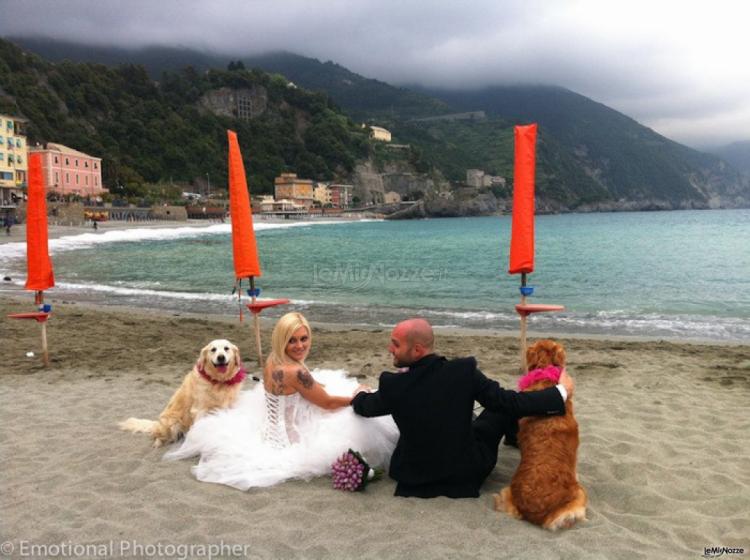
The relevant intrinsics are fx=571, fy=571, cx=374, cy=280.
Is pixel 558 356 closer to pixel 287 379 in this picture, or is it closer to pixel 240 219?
pixel 287 379

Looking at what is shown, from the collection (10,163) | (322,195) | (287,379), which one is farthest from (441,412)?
(322,195)

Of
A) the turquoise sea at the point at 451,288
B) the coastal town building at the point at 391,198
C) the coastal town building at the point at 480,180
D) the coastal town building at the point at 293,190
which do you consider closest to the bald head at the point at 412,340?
the turquoise sea at the point at 451,288

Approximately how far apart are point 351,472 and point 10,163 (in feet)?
224

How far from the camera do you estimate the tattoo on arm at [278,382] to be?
4.53 meters

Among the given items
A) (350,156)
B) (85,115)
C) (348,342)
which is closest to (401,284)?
(348,342)

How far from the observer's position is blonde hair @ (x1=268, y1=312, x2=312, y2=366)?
4.33m

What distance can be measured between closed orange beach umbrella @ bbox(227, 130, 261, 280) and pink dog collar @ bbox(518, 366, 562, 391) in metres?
3.67

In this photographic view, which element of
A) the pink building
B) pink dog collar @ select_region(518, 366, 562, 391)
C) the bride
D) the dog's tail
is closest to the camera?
pink dog collar @ select_region(518, 366, 562, 391)

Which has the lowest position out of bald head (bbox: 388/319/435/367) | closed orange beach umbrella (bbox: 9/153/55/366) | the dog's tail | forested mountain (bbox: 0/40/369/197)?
the dog's tail

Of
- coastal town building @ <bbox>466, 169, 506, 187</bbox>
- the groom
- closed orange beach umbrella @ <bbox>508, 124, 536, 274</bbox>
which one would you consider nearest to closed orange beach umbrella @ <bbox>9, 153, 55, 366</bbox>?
the groom

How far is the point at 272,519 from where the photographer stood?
3.89 m

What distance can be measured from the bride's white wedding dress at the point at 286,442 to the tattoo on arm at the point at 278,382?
2.2 inches

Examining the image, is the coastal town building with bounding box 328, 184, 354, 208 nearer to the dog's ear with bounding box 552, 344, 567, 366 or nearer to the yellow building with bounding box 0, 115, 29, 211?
the yellow building with bounding box 0, 115, 29, 211

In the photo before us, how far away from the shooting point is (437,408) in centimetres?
386
